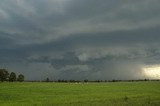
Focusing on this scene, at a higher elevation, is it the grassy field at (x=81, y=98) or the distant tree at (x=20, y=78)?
the distant tree at (x=20, y=78)

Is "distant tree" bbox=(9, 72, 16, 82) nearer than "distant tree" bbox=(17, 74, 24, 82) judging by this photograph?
Yes

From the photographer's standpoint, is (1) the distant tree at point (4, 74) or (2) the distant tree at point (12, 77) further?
(2) the distant tree at point (12, 77)

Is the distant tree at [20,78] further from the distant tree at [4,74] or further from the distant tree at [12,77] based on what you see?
the distant tree at [4,74]

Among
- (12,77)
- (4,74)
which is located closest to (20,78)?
(12,77)

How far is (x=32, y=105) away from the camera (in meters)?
27.8

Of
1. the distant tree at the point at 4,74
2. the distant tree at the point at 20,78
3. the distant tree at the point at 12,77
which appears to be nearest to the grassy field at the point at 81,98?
the distant tree at the point at 4,74

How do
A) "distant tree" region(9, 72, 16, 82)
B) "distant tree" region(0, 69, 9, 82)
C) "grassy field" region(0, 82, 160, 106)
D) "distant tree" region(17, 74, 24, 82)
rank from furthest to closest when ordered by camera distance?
"distant tree" region(17, 74, 24, 82) → "distant tree" region(9, 72, 16, 82) → "distant tree" region(0, 69, 9, 82) → "grassy field" region(0, 82, 160, 106)

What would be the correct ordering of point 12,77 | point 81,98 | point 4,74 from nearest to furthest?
1. point 81,98
2. point 4,74
3. point 12,77

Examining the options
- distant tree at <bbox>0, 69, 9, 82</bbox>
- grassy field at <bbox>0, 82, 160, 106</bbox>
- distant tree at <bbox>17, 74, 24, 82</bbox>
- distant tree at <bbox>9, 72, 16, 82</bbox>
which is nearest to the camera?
grassy field at <bbox>0, 82, 160, 106</bbox>

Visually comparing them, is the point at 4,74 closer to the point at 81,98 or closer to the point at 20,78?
the point at 20,78

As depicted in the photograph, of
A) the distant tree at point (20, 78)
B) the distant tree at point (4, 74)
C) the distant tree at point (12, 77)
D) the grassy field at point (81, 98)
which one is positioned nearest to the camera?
the grassy field at point (81, 98)

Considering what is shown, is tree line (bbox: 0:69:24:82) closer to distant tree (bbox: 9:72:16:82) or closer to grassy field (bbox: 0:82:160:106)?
distant tree (bbox: 9:72:16:82)

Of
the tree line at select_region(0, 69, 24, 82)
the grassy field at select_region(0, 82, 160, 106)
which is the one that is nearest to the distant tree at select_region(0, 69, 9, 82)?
the tree line at select_region(0, 69, 24, 82)

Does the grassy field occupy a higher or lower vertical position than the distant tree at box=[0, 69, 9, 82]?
lower
